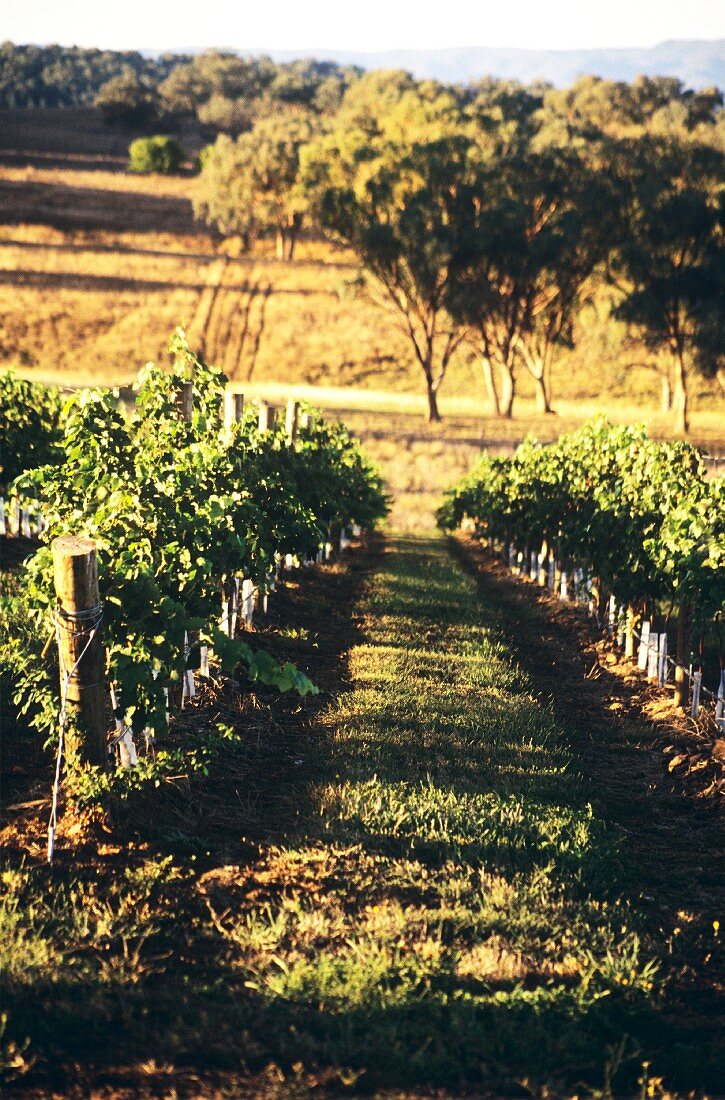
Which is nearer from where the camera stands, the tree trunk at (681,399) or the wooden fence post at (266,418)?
the wooden fence post at (266,418)

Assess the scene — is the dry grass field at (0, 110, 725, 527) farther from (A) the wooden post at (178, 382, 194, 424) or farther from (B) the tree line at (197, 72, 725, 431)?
(A) the wooden post at (178, 382, 194, 424)

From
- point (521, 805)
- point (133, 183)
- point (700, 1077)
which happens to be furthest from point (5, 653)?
point (133, 183)

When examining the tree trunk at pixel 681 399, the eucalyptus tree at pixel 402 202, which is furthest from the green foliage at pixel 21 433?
the tree trunk at pixel 681 399

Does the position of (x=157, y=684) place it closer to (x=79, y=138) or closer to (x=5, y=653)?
(x=5, y=653)

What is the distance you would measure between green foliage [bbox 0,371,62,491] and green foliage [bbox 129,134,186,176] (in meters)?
83.1

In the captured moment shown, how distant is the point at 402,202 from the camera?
4794cm

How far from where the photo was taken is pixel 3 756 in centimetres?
696

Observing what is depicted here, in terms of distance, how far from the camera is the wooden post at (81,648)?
222 inches

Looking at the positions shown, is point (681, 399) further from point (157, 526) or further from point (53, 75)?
point (53, 75)

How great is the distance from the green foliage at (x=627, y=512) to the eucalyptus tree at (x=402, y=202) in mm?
28175

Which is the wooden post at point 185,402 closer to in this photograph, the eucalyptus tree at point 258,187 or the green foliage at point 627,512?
the green foliage at point 627,512

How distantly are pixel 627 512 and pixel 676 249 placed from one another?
38.7 m

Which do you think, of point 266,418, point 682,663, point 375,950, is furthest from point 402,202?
point 375,950

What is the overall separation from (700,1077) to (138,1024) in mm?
2328
